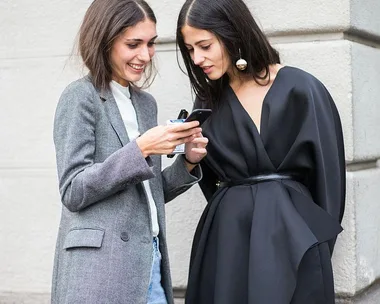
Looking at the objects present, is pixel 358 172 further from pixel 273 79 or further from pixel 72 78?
pixel 72 78

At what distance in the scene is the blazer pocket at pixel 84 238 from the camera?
286 cm

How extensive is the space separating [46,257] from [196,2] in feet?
6.55

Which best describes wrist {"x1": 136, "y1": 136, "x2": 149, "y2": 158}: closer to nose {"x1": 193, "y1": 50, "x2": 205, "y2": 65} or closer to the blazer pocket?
the blazer pocket

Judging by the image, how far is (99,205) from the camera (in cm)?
293

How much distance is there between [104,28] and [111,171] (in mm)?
541

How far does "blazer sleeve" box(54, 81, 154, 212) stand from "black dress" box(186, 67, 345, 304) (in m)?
0.46

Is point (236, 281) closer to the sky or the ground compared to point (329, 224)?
closer to the ground

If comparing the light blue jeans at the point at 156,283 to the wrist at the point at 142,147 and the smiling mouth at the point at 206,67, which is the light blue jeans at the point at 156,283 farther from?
the smiling mouth at the point at 206,67

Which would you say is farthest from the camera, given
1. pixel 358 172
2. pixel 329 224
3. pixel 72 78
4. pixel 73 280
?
pixel 72 78

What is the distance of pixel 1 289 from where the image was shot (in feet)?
15.3

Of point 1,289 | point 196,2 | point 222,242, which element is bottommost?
point 1,289

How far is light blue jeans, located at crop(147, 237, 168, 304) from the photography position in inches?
119

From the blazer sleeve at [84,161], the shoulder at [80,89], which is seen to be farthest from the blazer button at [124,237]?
the shoulder at [80,89]

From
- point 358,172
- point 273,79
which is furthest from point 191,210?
point 273,79
